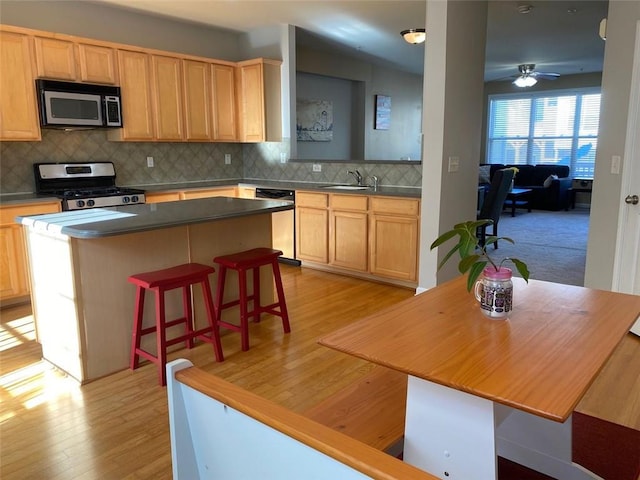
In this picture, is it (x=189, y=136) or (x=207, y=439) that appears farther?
(x=189, y=136)

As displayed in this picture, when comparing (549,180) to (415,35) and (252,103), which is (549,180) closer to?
(415,35)

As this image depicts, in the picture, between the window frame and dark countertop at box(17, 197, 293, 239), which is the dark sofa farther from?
dark countertop at box(17, 197, 293, 239)

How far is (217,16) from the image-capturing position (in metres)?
5.30

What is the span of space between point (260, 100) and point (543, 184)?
6.87m

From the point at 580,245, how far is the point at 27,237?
20.3 ft

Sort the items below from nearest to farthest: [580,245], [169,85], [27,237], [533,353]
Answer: [533,353], [27,237], [169,85], [580,245]

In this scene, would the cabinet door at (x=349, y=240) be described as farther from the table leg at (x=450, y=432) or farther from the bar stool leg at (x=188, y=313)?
the table leg at (x=450, y=432)

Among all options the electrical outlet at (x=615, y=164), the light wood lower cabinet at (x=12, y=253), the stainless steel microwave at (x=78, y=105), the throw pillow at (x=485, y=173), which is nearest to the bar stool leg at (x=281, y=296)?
the light wood lower cabinet at (x=12, y=253)

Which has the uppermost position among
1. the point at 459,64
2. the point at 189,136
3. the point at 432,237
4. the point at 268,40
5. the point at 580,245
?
the point at 268,40

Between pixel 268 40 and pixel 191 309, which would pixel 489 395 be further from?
pixel 268 40

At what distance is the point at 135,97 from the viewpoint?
4918 millimetres

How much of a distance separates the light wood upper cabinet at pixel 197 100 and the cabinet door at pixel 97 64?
2.64ft

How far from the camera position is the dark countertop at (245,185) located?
166 inches

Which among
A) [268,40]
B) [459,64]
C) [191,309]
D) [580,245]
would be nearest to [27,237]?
[191,309]
